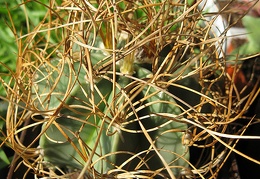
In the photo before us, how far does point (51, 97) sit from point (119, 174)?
0.14 metres

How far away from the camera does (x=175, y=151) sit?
537 mm

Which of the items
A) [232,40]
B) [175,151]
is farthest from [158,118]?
[232,40]

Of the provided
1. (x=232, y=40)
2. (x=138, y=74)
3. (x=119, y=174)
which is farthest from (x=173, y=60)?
(x=232, y=40)

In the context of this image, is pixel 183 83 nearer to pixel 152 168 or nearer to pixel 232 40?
pixel 152 168

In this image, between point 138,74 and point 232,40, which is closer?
point 138,74

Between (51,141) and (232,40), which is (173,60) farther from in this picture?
(232,40)

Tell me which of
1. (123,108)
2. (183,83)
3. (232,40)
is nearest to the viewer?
(123,108)

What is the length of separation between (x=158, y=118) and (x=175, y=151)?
48mm

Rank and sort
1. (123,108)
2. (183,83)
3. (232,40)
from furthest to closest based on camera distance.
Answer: (232,40)
(183,83)
(123,108)

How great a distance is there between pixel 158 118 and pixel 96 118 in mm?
81

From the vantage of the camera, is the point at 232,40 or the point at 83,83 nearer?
the point at 83,83

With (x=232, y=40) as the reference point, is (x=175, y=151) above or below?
below

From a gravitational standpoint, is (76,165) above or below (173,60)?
below

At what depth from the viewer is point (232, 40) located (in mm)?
986
